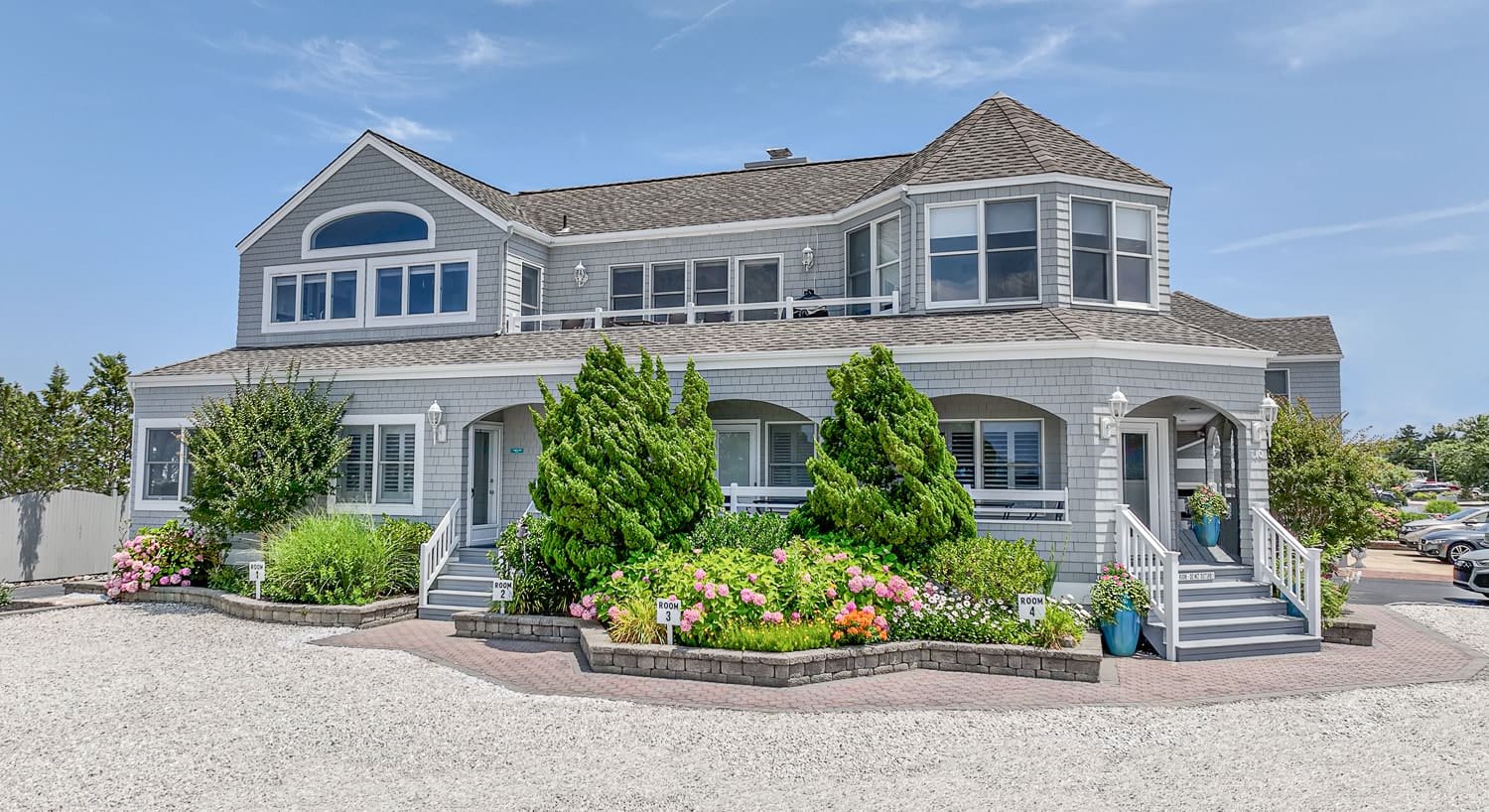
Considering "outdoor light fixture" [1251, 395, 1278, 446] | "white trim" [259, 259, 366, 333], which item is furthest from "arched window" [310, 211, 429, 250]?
"outdoor light fixture" [1251, 395, 1278, 446]

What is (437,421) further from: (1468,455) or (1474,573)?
(1468,455)

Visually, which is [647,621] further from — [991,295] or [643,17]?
[643,17]

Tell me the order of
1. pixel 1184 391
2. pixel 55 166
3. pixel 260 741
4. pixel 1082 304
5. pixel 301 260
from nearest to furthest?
pixel 260 741, pixel 1184 391, pixel 1082 304, pixel 55 166, pixel 301 260

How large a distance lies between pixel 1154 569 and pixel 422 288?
14.7 meters

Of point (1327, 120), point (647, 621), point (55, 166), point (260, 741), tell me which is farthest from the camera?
point (55, 166)

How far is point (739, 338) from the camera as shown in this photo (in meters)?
15.4

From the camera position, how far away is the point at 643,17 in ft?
49.7

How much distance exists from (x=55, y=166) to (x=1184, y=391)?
21.0 meters

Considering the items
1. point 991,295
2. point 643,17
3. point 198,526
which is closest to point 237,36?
point 643,17

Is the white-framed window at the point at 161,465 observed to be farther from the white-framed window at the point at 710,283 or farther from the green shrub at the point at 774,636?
the green shrub at the point at 774,636

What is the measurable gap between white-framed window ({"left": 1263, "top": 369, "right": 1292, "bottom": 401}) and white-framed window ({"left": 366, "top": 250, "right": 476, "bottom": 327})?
21.9m

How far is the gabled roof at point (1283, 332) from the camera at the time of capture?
2472 cm

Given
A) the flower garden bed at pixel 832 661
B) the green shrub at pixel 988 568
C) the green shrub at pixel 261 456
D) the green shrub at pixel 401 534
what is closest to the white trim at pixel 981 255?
the green shrub at pixel 988 568

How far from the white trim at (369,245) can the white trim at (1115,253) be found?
12531 mm
